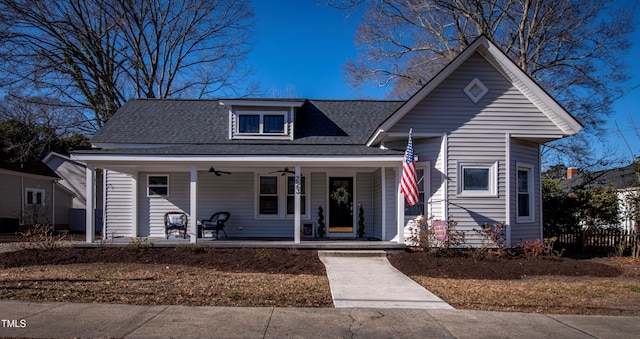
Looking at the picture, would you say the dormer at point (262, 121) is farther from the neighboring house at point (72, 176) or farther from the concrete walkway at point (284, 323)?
the neighboring house at point (72, 176)

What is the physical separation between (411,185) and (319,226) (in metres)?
4.36

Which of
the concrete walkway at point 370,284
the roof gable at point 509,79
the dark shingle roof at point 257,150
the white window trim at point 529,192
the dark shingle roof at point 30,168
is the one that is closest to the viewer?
the concrete walkway at point 370,284

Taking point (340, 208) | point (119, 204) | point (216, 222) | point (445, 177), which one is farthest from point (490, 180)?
point (119, 204)

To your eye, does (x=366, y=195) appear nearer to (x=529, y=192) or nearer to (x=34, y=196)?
(x=529, y=192)

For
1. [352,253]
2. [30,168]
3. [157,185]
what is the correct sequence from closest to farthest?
[352,253] < [157,185] < [30,168]

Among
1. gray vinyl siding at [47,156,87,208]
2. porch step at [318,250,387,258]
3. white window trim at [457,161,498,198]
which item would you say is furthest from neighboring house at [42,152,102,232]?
white window trim at [457,161,498,198]

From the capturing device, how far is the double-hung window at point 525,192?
13.3 metres

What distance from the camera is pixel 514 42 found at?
23266 millimetres

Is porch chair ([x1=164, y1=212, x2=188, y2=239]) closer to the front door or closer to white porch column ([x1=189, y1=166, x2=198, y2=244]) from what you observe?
white porch column ([x1=189, y1=166, x2=198, y2=244])

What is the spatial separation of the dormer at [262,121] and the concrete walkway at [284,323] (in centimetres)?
915

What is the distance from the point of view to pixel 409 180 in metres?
11.8

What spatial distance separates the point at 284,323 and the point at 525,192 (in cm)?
976

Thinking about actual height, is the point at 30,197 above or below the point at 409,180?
below

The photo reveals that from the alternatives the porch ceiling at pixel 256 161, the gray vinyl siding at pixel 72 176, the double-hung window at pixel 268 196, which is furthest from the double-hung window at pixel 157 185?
the gray vinyl siding at pixel 72 176
